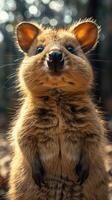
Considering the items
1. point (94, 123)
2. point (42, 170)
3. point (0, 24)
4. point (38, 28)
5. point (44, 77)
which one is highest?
point (0, 24)

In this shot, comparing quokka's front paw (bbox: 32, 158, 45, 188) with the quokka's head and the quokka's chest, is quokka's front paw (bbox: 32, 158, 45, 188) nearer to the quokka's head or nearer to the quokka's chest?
the quokka's chest

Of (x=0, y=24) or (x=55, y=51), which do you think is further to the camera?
(x=0, y=24)

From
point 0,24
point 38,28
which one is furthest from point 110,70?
point 38,28

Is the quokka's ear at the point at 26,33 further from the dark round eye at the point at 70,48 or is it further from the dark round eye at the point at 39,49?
the dark round eye at the point at 70,48

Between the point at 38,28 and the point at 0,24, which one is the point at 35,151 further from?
the point at 0,24

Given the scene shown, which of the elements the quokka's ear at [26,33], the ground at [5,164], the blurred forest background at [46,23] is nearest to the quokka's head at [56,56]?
the quokka's ear at [26,33]

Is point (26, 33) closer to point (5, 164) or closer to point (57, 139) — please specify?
point (57, 139)

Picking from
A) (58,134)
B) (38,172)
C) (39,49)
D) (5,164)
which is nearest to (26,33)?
(39,49)
